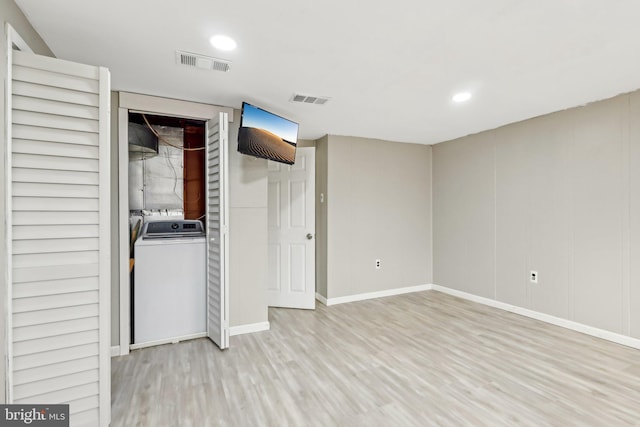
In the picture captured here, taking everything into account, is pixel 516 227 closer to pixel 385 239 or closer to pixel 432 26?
pixel 385 239

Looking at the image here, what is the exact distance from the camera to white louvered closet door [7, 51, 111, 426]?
152 cm

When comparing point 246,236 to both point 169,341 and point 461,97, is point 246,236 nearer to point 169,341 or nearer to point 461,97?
point 169,341

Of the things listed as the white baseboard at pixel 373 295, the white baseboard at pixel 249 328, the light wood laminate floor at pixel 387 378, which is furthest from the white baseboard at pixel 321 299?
the white baseboard at pixel 249 328

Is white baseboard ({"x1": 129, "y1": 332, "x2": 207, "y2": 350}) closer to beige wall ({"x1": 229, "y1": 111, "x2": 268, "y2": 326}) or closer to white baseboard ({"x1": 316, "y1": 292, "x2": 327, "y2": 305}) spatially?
beige wall ({"x1": 229, "y1": 111, "x2": 268, "y2": 326})

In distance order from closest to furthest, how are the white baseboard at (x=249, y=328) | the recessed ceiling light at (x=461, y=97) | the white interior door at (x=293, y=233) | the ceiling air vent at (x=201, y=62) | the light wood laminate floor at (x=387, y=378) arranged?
the light wood laminate floor at (x=387, y=378)
the ceiling air vent at (x=201, y=62)
the recessed ceiling light at (x=461, y=97)
the white baseboard at (x=249, y=328)
the white interior door at (x=293, y=233)

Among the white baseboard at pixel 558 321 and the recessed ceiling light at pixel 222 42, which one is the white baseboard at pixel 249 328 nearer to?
the recessed ceiling light at pixel 222 42

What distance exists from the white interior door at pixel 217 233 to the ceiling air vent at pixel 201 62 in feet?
1.62

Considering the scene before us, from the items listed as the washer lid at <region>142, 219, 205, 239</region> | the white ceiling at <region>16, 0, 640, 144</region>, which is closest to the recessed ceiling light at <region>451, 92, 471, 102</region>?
the white ceiling at <region>16, 0, 640, 144</region>

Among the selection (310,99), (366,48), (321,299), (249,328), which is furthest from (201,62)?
(321,299)

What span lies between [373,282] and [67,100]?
4.01 metres

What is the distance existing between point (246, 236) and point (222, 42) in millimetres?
1907

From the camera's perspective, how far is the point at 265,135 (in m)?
3.04

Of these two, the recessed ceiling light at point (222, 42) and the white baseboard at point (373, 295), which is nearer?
the recessed ceiling light at point (222, 42)

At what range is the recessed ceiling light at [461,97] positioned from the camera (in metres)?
2.88
